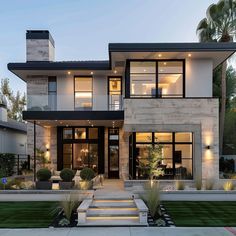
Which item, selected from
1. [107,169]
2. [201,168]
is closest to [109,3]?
[107,169]

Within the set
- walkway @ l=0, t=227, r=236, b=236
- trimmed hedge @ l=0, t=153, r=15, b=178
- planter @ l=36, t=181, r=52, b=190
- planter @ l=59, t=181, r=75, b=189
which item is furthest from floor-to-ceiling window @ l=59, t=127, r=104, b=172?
walkway @ l=0, t=227, r=236, b=236

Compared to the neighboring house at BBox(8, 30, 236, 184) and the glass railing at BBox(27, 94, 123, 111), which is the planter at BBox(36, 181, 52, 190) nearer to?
the neighboring house at BBox(8, 30, 236, 184)

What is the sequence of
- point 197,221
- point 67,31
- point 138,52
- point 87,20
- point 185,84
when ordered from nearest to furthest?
point 197,221
point 138,52
point 185,84
point 87,20
point 67,31

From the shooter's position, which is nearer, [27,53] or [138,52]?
[138,52]

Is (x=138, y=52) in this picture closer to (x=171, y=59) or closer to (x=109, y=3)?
(x=171, y=59)

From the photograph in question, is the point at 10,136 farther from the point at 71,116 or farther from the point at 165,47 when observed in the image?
the point at 165,47

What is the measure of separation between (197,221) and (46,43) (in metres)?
17.7

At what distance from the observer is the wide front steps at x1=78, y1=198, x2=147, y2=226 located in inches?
429

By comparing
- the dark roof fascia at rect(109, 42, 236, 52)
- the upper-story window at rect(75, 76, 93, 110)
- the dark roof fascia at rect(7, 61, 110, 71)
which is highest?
the dark roof fascia at rect(109, 42, 236, 52)

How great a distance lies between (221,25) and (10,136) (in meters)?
19.5

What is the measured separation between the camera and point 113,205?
12.6 m

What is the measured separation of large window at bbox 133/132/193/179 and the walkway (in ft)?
24.5

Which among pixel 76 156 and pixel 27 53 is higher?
pixel 27 53

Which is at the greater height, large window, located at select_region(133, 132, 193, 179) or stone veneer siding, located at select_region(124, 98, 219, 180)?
stone veneer siding, located at select_region(124, 98, 219, 180)
